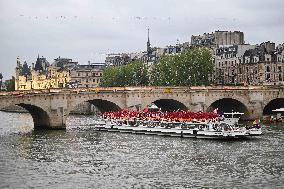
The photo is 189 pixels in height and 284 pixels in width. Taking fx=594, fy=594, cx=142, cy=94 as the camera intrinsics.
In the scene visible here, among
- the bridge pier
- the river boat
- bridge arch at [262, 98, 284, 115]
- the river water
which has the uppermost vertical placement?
bridge arch at [262, 98, 284, 115]

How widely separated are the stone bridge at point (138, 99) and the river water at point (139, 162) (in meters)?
8.59

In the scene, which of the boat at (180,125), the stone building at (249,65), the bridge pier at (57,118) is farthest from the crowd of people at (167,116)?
the stone building at (249,65)

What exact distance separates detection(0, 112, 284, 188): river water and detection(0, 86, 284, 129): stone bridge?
338 inches

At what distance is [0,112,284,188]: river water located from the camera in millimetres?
44081

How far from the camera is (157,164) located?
5109cm

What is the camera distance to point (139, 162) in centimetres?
5234

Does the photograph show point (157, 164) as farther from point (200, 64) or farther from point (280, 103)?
point (200, 64)

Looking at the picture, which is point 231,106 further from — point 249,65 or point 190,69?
point 249,65

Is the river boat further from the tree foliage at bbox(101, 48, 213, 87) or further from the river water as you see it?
the tree foliage at bbox(101, 48, 213, 87)

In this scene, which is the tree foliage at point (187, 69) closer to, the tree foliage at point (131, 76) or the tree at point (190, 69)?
the tree at point (190, 69)

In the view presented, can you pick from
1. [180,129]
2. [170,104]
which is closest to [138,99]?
[170,104]

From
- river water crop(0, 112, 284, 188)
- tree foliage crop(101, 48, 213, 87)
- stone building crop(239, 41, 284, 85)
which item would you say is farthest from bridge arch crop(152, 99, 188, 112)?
river water crop(0, 112, 284, 188)

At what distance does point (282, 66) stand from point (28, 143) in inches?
2705

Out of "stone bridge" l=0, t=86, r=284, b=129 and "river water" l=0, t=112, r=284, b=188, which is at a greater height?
"stone bridge" l=0, t=86, r=284, b=129
